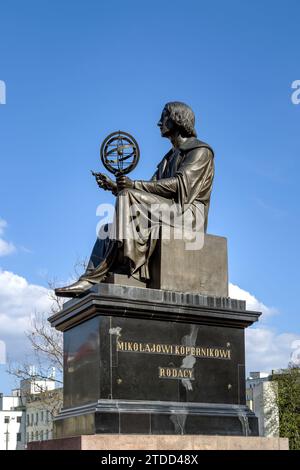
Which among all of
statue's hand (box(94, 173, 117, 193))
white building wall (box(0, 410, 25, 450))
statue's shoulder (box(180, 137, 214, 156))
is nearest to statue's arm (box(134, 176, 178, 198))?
statue's hand (box(94, 173, 117, 193))

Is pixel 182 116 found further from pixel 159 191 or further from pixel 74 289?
pixel 74 289

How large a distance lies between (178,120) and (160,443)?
4.79 meters

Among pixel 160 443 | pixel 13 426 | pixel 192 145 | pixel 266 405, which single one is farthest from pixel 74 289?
pixel 13 426

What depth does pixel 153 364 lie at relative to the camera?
987 centimetres

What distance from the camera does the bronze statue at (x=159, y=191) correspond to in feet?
33.9

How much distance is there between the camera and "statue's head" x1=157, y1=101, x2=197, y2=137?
38.4 feet

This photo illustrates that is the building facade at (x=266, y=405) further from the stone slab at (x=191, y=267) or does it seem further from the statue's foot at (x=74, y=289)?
the statue's foot at (x=74, y=289)

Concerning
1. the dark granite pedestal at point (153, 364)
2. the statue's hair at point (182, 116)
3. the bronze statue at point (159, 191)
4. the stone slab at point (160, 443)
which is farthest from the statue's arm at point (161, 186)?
the stone slab at point (160, 443)

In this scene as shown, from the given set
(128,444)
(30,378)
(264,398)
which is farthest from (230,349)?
(264,398)

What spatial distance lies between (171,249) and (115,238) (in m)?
0.75

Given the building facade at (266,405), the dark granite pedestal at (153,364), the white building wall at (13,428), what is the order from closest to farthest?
the dark granite pedestal at (153,364), the building facade at (266,405), the white building wall at (13,428)

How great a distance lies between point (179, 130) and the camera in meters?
11.8

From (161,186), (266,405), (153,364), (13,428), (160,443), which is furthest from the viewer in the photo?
(13,428)

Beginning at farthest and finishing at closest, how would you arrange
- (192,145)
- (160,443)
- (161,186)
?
(192,145), (161,186), (160,443)
